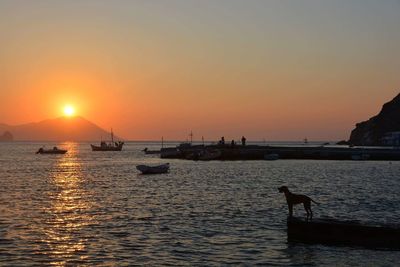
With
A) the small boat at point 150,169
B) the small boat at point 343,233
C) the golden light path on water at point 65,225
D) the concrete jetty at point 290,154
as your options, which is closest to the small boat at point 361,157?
the concrete jetty at point 290,154

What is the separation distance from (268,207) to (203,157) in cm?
9423

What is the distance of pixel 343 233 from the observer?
28.2 m

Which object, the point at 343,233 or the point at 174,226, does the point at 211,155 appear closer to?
the point at 174,226

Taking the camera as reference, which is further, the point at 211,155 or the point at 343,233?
the point at 211,155

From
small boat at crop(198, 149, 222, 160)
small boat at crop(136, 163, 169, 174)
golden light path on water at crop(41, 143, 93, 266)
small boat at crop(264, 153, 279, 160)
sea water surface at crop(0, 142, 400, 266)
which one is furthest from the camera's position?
small boat at crop(198, 149, 222, 160)

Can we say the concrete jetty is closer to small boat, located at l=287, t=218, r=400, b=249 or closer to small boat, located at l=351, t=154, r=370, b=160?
small boat, located at l=351, t=154, r=370, b=160

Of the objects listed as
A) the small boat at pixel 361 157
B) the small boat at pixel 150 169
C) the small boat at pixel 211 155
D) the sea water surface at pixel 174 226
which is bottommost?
the sea water surface at pixel 174 226

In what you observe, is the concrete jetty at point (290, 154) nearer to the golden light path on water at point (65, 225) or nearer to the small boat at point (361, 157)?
the small boat at point (361, 157)

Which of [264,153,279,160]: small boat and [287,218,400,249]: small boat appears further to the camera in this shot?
[264,153,279,160]: small boat

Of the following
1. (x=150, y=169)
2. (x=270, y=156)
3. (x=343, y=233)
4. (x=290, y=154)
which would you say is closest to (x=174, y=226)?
(x=343, y=233)

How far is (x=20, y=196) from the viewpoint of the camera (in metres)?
54.8

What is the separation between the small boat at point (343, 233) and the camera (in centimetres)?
2752

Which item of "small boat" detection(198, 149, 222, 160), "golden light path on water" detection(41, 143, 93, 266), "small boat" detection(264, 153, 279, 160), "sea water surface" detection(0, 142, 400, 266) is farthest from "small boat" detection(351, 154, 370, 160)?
"golden light path on water" detection(41, 143, 93, 266)

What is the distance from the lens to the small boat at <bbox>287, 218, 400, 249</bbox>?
27516 mm
